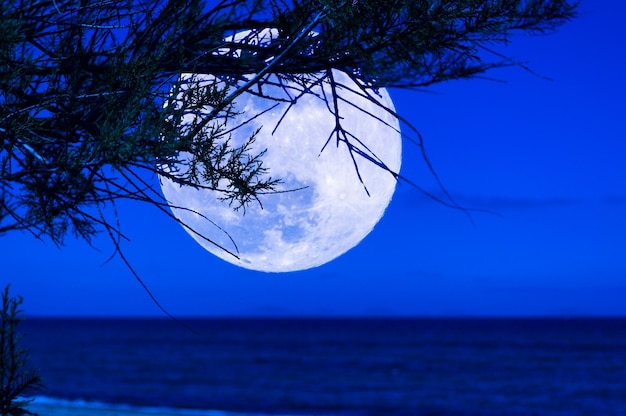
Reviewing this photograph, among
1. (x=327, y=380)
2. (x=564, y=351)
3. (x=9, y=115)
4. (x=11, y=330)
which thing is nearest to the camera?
(x=9, y=115)

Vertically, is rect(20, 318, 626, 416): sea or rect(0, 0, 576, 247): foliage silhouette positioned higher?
rect(0, 0, 576, 247): foliage silhouette

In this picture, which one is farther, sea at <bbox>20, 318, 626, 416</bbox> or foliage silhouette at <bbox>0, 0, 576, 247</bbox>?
sea at <bbox>20, 318, 626, 416</bbox>

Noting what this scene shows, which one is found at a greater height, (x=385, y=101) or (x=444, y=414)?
(x=385, y=101)

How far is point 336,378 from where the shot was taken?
37594 millimetres

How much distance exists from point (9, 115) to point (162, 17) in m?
1.27

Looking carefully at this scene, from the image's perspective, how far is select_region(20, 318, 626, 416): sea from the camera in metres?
26.5

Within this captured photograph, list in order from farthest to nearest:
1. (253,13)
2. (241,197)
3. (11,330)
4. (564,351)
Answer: (564,351) < (253,13) < (11,330) < (241,197)

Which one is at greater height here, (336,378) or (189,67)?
(189,67)

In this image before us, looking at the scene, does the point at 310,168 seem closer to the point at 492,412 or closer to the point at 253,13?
the point at 253,13

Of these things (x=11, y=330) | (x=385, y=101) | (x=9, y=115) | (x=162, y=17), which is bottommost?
(x=11, y=330)

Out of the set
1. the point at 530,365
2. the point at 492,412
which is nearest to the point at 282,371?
the point at 530,365

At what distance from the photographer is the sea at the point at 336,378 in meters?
26.5

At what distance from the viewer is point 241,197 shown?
14.3ft

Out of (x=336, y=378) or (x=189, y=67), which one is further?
(x=336, y=378)
